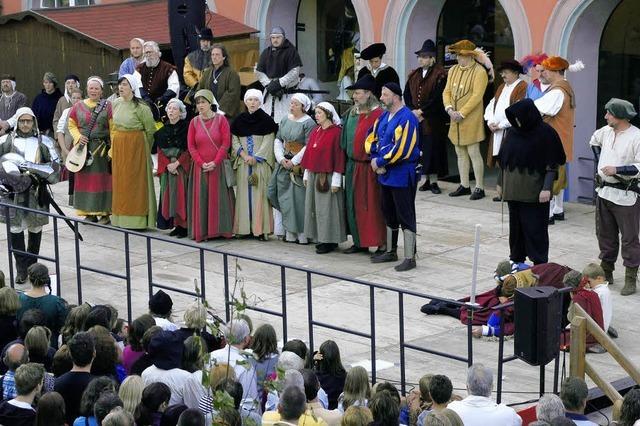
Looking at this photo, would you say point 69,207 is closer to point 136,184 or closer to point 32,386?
point 136,184

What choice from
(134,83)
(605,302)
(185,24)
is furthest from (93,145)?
(605,302)

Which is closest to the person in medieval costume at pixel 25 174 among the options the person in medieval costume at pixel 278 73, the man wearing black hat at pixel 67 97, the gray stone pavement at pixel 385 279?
the gray stone pavement at pixel 385 279

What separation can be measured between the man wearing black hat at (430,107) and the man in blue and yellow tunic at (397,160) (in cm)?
279

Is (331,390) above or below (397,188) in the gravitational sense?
below

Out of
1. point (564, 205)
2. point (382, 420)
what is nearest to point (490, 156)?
point (564, 205)

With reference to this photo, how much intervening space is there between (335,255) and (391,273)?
860mm

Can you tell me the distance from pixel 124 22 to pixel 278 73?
3.46m

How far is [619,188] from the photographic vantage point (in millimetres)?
11617

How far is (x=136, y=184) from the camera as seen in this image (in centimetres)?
1407

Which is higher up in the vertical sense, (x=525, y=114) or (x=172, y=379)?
(x=525, y=114)

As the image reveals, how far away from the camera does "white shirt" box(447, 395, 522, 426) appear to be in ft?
25.9

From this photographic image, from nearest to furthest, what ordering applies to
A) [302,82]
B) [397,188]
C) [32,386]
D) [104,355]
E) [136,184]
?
[32,386] → [104,355] → [397,188] → [136,184] → [302,82]

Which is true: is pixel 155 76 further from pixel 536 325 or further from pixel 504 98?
pixel 536 325

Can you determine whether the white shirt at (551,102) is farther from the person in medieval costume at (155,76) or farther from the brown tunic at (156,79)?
the brown tunic at (156,79)
